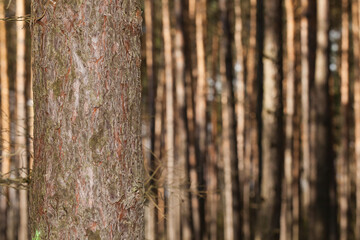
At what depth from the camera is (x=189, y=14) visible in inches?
393

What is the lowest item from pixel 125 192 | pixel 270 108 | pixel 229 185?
pixel 229 185

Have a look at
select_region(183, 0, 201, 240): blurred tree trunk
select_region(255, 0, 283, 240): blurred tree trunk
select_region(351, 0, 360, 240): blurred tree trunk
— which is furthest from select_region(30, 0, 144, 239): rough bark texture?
select_region(351, 0, 360, 240): blurred tree trunk

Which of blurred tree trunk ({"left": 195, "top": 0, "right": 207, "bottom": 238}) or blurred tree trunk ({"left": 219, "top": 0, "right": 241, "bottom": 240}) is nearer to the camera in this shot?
blurred tree trunk ({"left": 219, "top": 0, "right": 241, "bottom": 240})

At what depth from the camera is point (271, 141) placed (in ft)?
13.6

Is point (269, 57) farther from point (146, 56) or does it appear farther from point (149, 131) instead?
point (146, 56)

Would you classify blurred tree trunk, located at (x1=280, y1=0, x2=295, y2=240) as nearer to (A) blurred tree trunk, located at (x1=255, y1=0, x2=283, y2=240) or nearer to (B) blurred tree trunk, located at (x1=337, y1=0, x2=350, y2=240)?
(B) blurred tree trunk, located at (x1=337, y1=0, x2=350, y2=240)

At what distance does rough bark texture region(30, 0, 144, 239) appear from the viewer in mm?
1655

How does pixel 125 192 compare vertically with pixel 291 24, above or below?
below

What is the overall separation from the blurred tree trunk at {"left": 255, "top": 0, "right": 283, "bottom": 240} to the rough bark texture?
263cm

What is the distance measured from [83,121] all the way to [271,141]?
2.79 m

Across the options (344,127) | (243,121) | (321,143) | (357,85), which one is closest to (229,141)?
(243,121)

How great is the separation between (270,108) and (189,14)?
20.8ft

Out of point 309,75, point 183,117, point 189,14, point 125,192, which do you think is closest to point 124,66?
point 125,192

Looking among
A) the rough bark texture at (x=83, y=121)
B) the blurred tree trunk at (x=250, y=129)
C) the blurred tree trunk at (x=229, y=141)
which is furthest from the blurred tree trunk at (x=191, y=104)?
the rough bark texture at (x=83, y=121)
